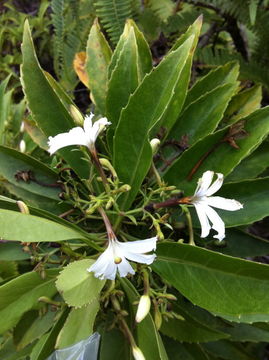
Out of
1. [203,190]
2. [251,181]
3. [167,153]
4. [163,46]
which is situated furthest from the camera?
[163,46]

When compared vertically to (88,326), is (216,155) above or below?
above

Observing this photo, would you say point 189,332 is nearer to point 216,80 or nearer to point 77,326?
point 77,326

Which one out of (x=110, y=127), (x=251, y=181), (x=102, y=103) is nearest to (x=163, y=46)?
(x=102, y=103)

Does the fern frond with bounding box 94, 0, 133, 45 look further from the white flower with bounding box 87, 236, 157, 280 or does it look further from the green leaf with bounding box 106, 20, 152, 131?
the white flower with bounding box 87, 236, 157, 280

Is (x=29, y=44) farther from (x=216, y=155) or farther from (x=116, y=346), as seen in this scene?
(x=116, y=346)

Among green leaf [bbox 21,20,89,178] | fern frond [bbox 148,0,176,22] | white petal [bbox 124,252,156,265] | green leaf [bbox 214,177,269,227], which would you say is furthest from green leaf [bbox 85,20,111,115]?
fern frond [bbox 148,0,176,22]

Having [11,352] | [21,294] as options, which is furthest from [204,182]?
[11,352]
